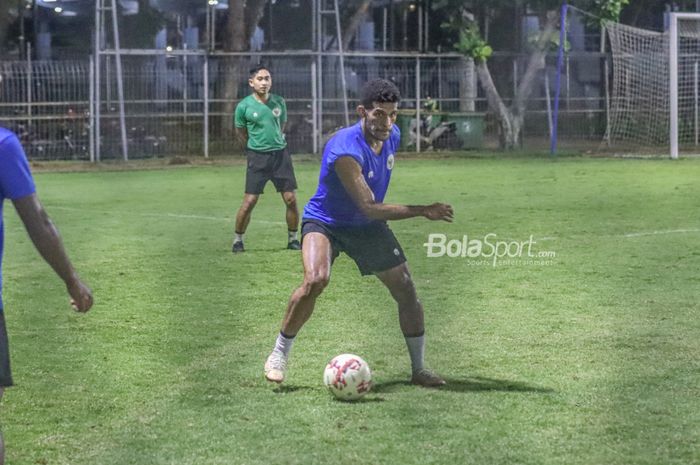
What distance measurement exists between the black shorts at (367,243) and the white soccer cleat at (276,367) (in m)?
0.69

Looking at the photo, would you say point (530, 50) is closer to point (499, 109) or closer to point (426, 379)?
point (499, 109)

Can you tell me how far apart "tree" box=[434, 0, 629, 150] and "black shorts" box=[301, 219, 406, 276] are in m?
27.4

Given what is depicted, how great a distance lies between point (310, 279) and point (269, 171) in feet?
24.0

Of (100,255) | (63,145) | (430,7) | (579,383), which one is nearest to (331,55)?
(430,7)

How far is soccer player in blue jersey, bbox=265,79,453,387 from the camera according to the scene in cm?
756

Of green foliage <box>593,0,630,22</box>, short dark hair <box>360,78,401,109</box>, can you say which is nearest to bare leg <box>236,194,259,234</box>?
short dark hair <box>360,78,401,109</box>

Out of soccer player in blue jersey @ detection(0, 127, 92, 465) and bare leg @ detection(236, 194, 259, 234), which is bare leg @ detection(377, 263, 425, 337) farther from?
bare leg @ detection(236, 194, 259, 234)

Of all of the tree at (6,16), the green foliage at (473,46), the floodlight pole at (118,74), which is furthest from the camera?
the tree at (6,16)

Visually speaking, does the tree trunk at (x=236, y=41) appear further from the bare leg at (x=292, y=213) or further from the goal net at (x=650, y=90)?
the bare leg at (x=292, y=213)

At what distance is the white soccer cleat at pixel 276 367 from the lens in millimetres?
7711

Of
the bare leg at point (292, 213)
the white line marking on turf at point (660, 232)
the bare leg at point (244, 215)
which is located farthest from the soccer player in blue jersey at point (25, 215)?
the white line marking on turf at point (660, 232)

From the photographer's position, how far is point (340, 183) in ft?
25.7

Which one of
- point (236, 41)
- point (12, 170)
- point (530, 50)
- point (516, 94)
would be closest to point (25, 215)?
point (12, 170)

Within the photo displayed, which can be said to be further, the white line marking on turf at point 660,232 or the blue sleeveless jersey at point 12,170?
the white line marking on turf at point 660,232
